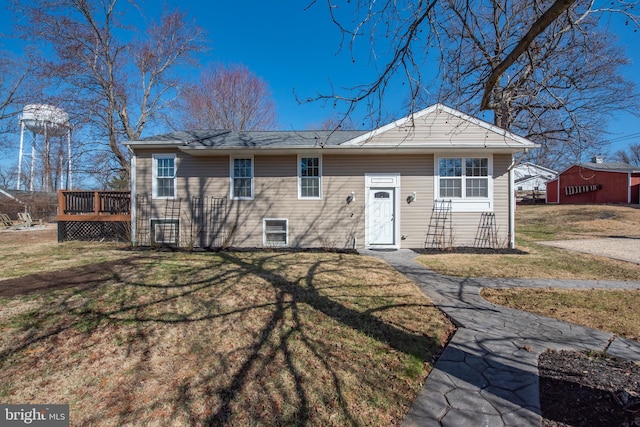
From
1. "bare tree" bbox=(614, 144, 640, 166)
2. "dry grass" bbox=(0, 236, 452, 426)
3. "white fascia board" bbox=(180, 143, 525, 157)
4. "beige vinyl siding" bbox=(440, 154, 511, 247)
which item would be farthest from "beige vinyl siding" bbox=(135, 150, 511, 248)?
"bare tree" bbox=(614, 144, 640, 166)

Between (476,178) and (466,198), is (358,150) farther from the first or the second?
(476,178)

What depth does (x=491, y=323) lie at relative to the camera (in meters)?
3.69

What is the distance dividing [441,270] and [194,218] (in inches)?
297

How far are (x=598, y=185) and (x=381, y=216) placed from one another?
2683 centimetres

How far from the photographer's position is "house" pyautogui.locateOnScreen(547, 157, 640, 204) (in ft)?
76.5

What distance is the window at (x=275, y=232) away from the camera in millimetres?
9680

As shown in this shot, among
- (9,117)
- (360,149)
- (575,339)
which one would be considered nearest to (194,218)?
(360,149)

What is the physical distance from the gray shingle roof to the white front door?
6.94ft

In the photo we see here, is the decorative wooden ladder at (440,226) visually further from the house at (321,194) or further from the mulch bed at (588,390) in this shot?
the mulch bed at (588,390)

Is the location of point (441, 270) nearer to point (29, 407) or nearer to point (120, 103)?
point (29, 407)

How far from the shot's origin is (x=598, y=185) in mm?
25266

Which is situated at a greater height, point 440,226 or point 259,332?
point 440,226

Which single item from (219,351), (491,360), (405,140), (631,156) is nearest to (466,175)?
(405,140)

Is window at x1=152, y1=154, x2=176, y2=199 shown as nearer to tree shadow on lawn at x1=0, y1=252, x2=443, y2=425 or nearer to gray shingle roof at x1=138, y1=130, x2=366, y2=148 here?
gray shingle roof at x1=138, y1=130, x2=366, y2=148
